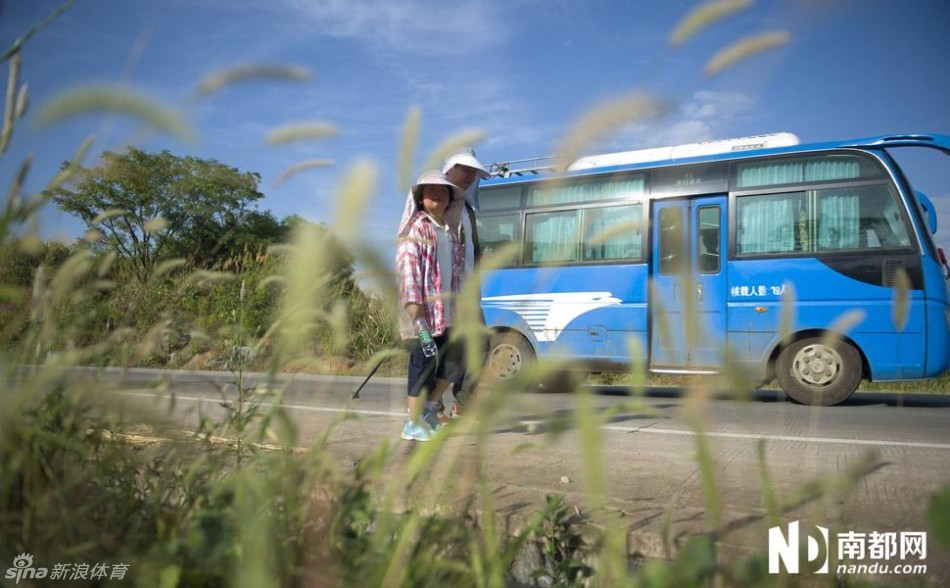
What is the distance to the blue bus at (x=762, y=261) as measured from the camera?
6598 mm

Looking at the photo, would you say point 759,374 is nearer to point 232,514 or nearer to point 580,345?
point 232,514

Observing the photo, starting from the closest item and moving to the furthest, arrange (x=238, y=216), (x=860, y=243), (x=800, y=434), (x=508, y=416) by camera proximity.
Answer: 1. (x=508, y=416)
2. (x=238, y=216)
3. (x=800, y=434)
4. (x=860, y=243)

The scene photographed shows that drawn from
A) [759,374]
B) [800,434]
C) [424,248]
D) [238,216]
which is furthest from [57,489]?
[800,434]

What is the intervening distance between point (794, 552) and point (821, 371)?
6.44m

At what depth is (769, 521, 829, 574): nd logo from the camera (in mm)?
1156

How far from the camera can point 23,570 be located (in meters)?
0.92

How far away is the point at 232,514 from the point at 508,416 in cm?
46

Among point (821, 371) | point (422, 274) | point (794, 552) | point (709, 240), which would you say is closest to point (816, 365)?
point (821, 371)

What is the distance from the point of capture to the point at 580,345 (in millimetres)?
8031

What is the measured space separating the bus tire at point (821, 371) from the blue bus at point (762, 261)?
15mm

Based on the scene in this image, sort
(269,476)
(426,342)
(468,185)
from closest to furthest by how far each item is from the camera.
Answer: (269,476), (426,342), (468,185)

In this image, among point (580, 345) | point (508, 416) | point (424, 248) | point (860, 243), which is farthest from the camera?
point (580, 345)

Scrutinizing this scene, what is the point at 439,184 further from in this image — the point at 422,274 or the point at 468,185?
the point at 422,274

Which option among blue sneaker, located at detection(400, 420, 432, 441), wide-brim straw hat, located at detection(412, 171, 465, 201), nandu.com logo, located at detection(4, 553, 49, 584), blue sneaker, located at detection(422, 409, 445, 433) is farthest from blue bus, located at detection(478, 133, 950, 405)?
nandu.com logo, located at detection(4, 553, 49, 584)
